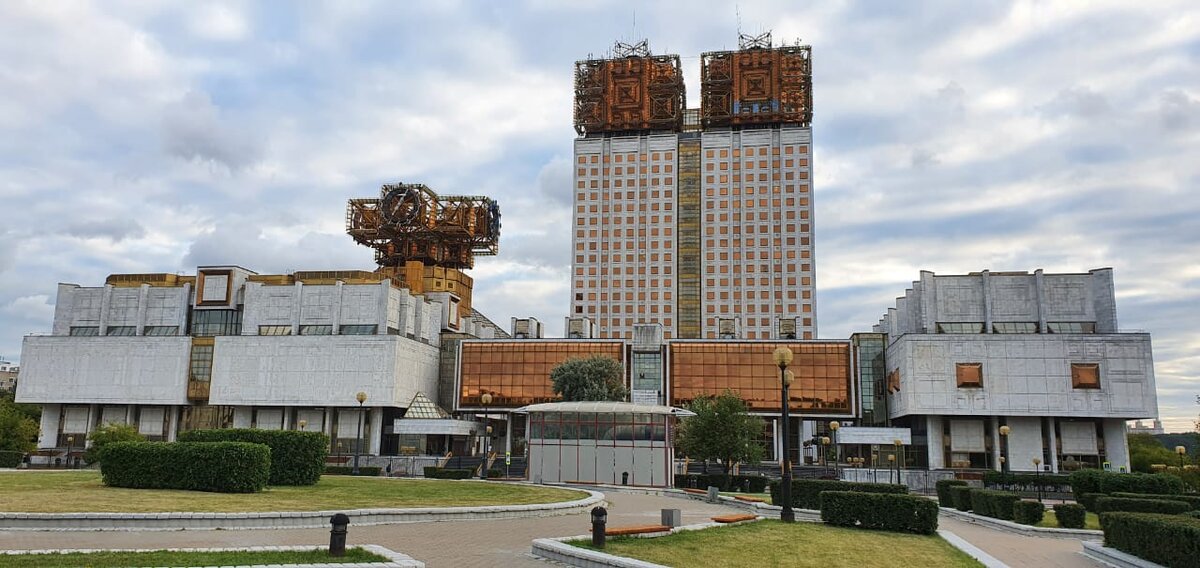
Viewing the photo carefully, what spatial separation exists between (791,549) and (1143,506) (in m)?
13.7

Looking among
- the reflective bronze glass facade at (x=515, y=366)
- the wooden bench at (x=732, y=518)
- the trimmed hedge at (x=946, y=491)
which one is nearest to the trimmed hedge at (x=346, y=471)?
the wooden bench at (x=732, y=518)

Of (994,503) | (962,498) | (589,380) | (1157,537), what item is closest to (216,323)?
(589,380)

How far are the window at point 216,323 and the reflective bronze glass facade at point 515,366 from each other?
23191 millimetres

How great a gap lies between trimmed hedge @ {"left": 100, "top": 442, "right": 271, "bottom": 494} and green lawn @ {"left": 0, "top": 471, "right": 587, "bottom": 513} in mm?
625

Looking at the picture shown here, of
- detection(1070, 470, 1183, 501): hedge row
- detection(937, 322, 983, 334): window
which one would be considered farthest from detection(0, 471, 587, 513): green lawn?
detection(937, 322, 983, 334): window

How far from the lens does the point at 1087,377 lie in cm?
7294

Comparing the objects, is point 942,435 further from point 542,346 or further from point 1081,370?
point 542,346

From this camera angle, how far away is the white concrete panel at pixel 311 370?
3219 inches

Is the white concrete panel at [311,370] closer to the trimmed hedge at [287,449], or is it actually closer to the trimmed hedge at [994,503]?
the trimmed hedge at [287,449]

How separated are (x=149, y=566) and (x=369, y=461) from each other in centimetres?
5363

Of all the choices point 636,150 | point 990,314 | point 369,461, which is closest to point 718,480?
point 369,461

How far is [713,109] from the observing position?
137250mm

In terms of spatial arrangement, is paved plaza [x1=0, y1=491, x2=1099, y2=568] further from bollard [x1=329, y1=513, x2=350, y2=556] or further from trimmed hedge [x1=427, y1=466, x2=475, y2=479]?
trimmed hedge [x1=427, y1=466, x2=475, y2=479]

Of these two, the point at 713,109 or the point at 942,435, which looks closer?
the point at 942,435
